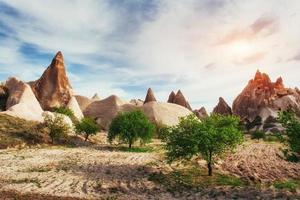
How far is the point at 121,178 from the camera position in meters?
31.0

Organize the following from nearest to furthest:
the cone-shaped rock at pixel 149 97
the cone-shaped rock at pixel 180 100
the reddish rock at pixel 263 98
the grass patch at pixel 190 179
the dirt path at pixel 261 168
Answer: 1. the grass patch at pixel 190 179
2. the dirt path at pixel 261 168
3. the cone-shaped rock at pixel 149 97
4. the cone-shaped rock at pixel 180 100
5. the reddish rock at pixel 263 98

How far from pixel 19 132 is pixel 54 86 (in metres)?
48.9

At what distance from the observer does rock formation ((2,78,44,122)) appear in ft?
230

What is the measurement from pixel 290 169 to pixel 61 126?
3340cm

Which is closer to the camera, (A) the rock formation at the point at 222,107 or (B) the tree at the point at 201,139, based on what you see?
(B) the tree at the point at 201,139

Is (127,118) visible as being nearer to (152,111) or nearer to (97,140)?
(97,140)

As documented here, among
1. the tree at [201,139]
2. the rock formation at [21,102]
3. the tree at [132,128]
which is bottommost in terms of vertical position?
the tree at [201,139]

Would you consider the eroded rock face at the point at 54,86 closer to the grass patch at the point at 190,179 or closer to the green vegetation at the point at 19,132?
the green vegetation at the point at 19,132

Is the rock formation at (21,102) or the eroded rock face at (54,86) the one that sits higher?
the eroded rock face at (54,86)

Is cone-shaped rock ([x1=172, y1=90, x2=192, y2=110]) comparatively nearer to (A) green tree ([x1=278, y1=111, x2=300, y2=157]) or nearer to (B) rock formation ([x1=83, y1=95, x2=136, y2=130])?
(B) rock formation ([x1=83, y1=95, x2=136, y2=130])

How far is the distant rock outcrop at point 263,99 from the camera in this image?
166 meters

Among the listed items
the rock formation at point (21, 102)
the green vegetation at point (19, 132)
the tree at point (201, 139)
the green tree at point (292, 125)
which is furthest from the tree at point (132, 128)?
the green tree at point (292, 125)

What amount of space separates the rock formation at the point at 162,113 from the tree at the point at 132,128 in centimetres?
5329


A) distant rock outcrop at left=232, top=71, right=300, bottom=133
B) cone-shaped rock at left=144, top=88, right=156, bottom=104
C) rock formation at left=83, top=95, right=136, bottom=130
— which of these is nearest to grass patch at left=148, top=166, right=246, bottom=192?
rock formation at left=83, top=95, right=136, bottom=130
